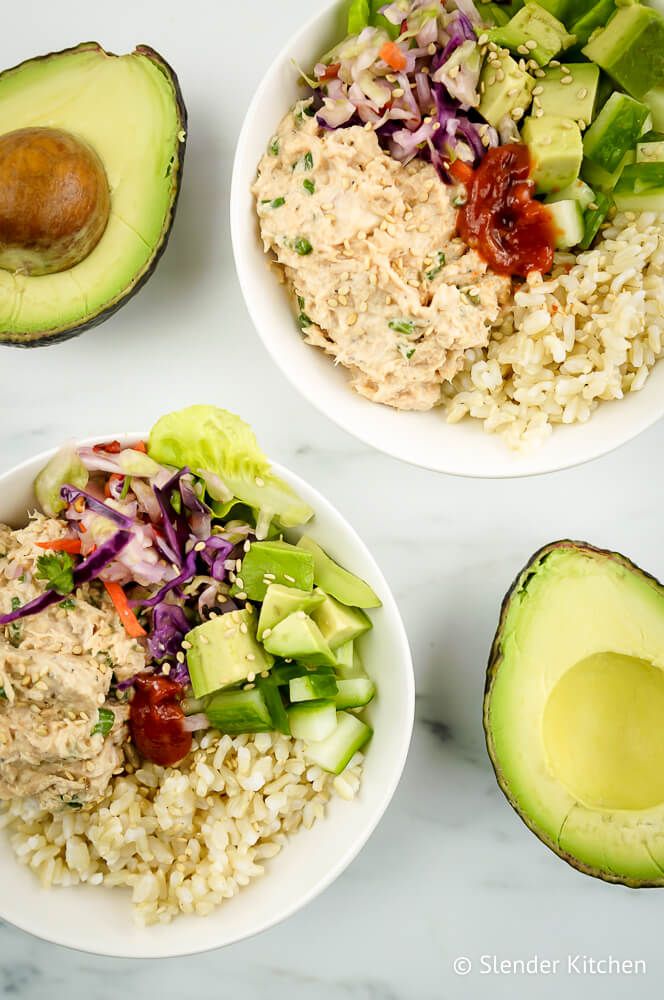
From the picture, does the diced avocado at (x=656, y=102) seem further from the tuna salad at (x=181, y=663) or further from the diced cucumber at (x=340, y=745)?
the diced cucumber at (x=340, y=745)

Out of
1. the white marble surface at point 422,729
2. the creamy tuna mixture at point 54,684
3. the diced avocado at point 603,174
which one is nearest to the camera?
the creamy tuna mixture at point 54,684

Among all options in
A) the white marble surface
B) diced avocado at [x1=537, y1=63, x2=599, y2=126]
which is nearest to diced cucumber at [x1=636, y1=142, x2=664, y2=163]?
diced avocado at [x1=537, y1=63, x2=599, y2=126]

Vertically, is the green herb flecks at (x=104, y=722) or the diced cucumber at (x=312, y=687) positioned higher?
the green herb flecks at (x=104, y=722)

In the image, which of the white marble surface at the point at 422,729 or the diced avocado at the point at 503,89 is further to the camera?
the white marble surface at the point at 422,729

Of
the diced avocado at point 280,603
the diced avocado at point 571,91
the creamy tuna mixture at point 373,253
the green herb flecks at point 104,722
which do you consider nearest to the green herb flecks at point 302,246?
the creamy tuna mixture at point 373,253

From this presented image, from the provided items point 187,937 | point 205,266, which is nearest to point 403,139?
point 205,266

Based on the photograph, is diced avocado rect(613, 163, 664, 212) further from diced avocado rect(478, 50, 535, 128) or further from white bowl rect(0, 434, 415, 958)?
white bowl rect(0, 434, 415, 958)

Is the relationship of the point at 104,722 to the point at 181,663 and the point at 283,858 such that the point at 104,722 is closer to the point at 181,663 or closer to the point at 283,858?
the point at 181,663
